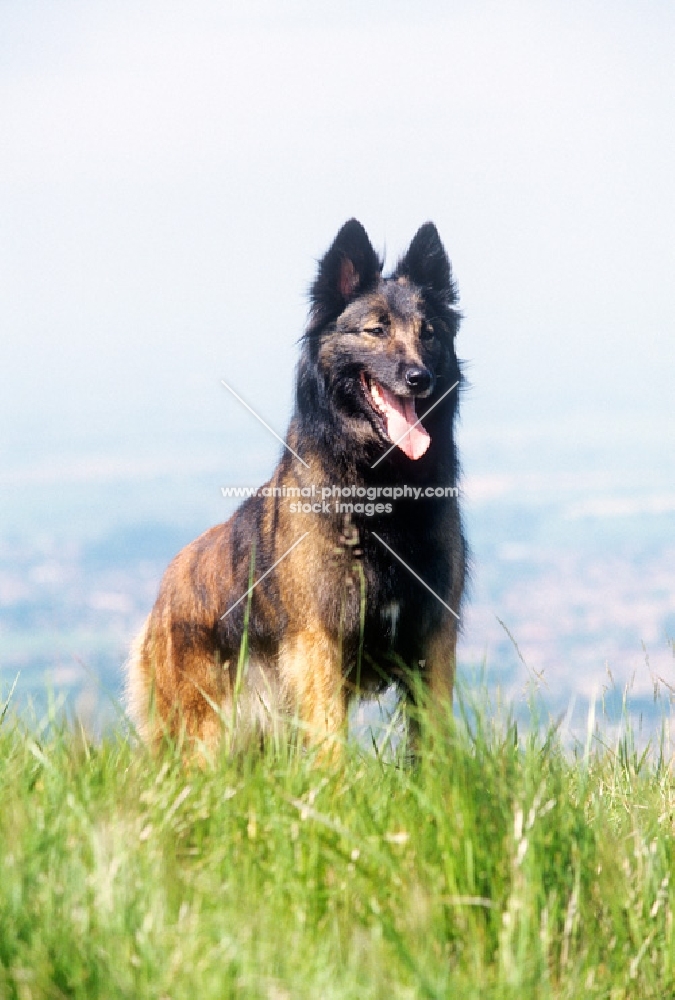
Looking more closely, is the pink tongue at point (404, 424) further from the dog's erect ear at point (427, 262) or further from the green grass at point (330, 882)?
the green grass at point (330, 882)

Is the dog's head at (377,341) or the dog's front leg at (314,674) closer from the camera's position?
the dog's front leg at (314,674)

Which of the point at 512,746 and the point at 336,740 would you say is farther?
the point at 336,740

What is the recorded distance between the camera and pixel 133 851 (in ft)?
8.95

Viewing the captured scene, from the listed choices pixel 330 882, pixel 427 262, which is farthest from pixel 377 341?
pixel 330 882

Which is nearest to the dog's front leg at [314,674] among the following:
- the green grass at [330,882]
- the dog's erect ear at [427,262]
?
the green grass at [330,882]

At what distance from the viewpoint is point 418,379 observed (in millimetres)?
4633

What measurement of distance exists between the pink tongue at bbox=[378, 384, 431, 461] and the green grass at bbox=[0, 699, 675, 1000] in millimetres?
1773

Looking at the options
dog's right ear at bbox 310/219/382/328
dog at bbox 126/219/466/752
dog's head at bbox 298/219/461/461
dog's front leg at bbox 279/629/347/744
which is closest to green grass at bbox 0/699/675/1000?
dog's front leg at bbox 279/629/347/744

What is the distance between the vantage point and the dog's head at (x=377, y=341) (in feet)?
15.9

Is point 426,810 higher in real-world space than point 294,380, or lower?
lower

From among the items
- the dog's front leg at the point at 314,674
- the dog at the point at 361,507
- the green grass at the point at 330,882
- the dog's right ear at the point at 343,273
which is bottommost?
the green grass at the point at 330,882

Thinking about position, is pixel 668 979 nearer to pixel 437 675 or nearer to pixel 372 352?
pixel 437 675

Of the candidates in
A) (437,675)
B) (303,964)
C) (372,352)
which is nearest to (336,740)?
(303,964)

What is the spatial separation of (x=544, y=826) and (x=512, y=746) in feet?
0.83
